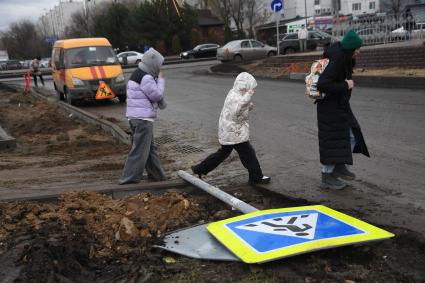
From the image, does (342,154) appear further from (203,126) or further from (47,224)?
(203,126)

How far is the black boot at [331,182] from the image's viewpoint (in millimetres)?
5922

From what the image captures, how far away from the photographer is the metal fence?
90.5 ft

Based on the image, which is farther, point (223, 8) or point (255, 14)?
point (255, 14)

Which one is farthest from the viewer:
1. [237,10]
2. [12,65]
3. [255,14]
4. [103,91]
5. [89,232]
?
[255,14]

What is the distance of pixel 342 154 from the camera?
18.7 feet

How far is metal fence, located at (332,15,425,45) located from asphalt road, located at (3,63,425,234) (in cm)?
1349

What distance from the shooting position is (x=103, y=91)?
17000mm

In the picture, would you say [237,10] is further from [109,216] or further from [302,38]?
[109,216]

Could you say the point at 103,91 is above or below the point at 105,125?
above

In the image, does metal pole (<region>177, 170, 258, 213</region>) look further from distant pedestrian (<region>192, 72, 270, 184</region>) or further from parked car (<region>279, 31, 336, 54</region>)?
parked car (<region>279, 31, 336, 54</region>)

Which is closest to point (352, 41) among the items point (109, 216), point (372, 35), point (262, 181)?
point (262, 181)

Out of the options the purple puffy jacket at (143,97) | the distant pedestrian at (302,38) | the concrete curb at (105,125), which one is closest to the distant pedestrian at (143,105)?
the purple puffy jacket at (143,97)

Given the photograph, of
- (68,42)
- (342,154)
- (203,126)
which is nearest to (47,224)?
(342,154)

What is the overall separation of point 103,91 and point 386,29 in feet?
59.6
